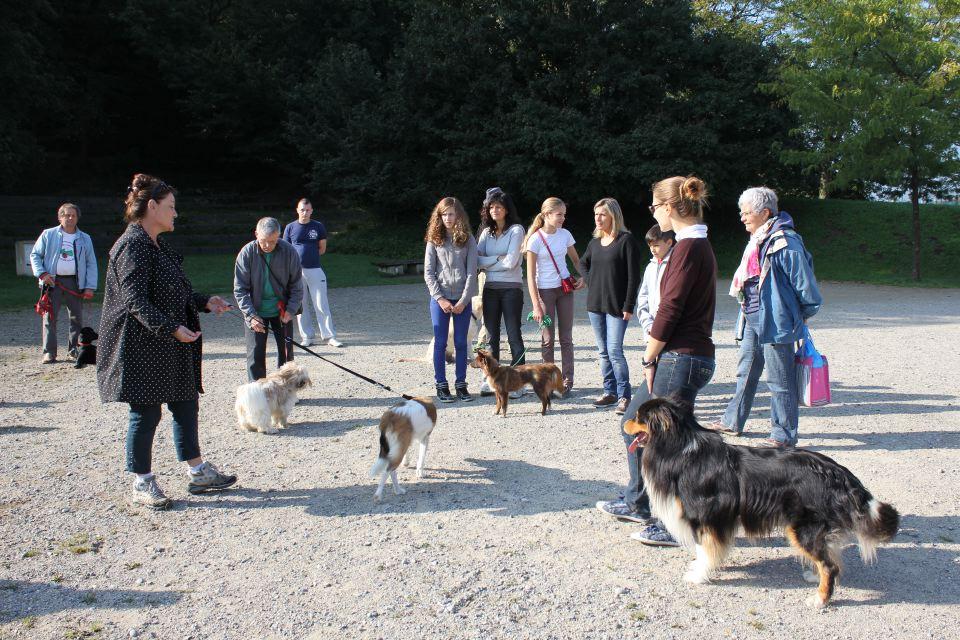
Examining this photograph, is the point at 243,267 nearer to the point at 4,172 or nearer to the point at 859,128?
the point at 859,128

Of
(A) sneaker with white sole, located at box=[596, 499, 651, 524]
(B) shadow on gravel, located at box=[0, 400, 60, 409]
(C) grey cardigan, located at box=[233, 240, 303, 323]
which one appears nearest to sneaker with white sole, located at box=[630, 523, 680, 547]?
(A) sneaker with white sole, located at box=[596, 499, 651, 524]

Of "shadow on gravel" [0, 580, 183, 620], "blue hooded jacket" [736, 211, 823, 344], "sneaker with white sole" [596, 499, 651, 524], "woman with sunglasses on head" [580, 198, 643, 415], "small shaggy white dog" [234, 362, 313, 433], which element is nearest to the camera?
"shadow on gravel" [0, 580, 183, 620]

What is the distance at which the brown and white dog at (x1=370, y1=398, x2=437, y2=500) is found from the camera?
4.73 metres

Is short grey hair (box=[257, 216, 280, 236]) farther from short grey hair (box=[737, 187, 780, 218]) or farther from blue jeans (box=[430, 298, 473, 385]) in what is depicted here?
short grey hair (box=[737, 187, 780, 218])

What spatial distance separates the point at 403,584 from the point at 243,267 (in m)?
4.03

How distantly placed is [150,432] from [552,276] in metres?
4.06

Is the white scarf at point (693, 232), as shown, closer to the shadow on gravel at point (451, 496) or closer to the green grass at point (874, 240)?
the shadow on gravel at point (451, 496)

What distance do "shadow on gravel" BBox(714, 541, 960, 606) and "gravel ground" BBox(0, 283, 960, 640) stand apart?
12 millimetres

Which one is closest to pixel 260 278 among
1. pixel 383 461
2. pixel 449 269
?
pixel 449 269

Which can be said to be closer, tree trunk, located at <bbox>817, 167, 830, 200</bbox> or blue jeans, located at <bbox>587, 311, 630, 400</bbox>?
blue jeans, located at <bbox>587, 311, 630, 400</bbox>

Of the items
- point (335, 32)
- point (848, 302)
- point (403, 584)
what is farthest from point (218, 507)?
point (335, 32)

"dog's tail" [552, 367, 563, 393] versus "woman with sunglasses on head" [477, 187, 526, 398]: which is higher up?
"woman with sunglasses on head" [477, 187, 526, 398]

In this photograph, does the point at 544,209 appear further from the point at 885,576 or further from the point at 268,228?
the point at 885,576

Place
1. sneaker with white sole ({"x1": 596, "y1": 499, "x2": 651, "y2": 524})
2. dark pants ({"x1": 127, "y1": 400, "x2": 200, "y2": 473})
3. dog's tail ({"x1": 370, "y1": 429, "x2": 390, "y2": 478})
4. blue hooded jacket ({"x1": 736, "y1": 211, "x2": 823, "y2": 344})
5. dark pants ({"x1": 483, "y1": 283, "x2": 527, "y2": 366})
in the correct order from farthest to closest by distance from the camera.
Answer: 1. dark pants ({"x1": 483, "y1": 283, "x2": 527, "y2": 366})
2. blue hooded jacket ({"x1": 736, "y1": 211, "x2": 823, "y2": 344})
3. dog's tail ({"x1": 370, "y1": 429, "x2": 390, "y2": 478})
4. dark pants ({"x1": 127, "y1": 400, "x2": 200, "y2": 473})
5. sneaker with white sole ({"x1": 596, "y1": 499, "x2": 651, "y2": 524})
